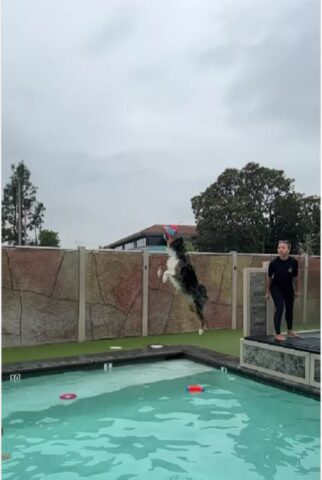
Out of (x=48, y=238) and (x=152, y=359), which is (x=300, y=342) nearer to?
(x=152, y=359)

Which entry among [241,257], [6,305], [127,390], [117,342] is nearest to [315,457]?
[127,390]

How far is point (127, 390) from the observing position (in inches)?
229

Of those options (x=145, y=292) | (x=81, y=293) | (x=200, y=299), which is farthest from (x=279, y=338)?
(x=81, y=293)

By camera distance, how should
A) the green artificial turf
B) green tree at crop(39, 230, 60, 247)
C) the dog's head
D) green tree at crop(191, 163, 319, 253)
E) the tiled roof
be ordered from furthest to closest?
green tree at crop(39, 230, 60, 247) < the tiled roof < green tree at crop(191, 163, 319, 253) < the green artificial turf < the dog's head

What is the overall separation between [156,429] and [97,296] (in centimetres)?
431

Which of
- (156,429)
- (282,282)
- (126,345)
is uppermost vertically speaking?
(282,282)

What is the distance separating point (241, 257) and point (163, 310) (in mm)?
2348

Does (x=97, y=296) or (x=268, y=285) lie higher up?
(x=268, y=285)

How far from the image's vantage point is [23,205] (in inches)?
1531

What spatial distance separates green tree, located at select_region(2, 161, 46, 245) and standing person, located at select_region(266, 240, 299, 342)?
3236 centimetres

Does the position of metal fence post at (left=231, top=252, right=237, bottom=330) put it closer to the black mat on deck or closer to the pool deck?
the pool deck

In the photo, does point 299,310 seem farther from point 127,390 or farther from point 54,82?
point 54,82

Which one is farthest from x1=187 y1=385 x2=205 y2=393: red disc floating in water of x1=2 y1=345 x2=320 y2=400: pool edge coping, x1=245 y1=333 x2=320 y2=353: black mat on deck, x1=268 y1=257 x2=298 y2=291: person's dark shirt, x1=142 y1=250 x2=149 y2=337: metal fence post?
x1=142 y1=250 x2=149 y2=337: metal fence post

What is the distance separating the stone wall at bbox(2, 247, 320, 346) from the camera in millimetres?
7871
